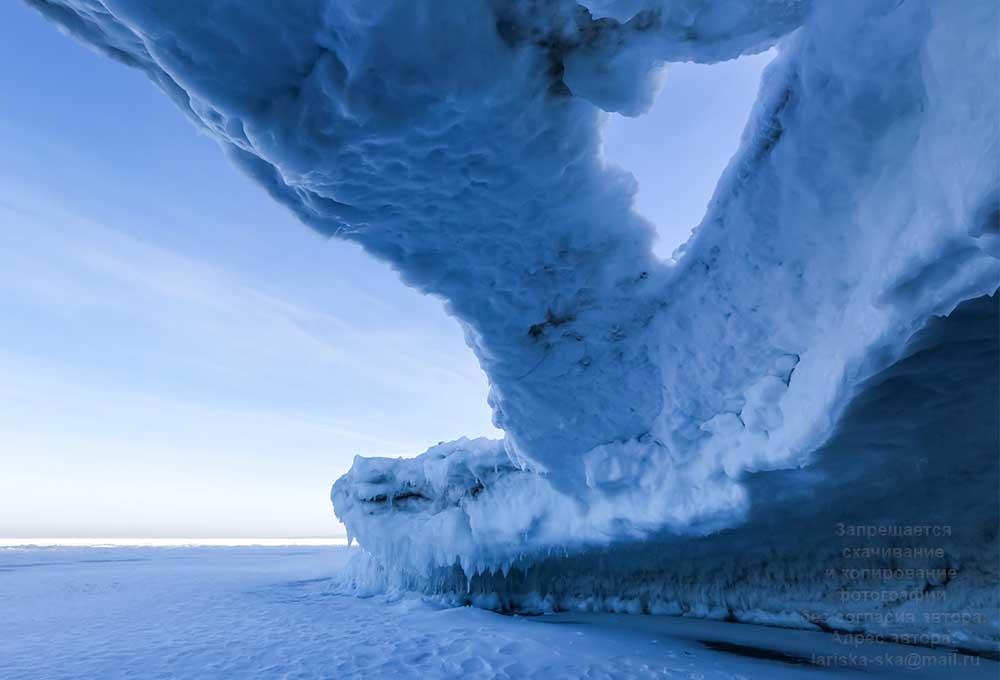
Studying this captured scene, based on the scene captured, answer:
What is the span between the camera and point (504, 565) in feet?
24.7

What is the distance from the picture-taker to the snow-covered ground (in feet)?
14.0

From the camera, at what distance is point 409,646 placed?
17.1 ft

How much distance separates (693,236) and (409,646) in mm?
4785

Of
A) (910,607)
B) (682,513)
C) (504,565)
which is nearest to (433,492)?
(504,565)

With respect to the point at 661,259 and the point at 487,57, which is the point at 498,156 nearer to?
the point at 487,57

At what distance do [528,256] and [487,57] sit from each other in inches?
69.6

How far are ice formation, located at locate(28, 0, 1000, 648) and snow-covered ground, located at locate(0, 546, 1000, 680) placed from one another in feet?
3.27

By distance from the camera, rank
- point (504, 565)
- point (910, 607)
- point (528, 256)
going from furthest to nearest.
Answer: point (504, 565) < point (910, 607) < point (528, 256)

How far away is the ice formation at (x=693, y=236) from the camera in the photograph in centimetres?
238

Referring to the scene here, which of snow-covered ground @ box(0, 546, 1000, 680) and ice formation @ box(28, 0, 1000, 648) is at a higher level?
ice formation @ box(28, 0, 1000, 648)

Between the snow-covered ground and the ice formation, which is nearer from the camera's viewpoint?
the ice formation

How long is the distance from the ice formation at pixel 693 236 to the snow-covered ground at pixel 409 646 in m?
1.00

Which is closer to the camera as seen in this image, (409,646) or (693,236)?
(693,236)

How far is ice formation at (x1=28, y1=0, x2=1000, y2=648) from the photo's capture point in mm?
2377
